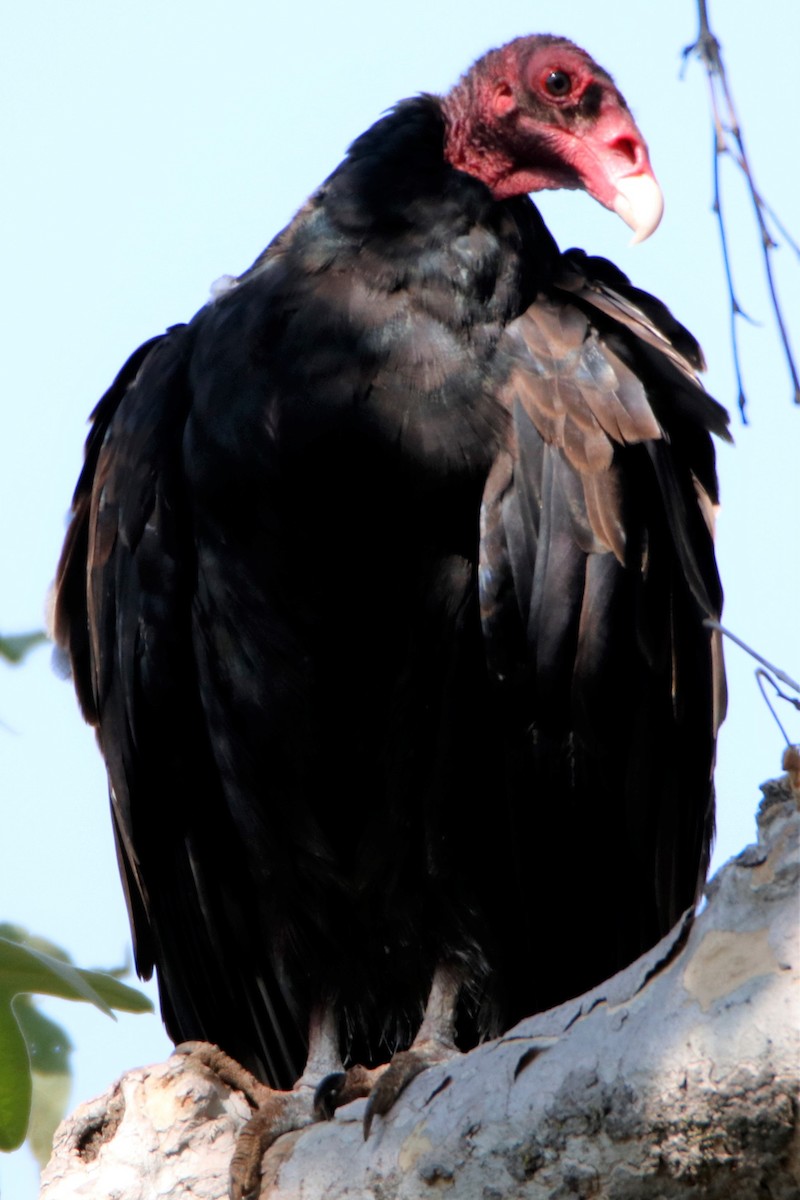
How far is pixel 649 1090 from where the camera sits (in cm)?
197

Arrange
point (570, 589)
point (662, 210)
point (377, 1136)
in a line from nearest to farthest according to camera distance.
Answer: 1. point (377, 1136)
2. point (570, 589)
3. point (662, 210)

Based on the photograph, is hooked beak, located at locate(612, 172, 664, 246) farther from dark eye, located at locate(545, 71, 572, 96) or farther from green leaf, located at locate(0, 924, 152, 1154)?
Result: green leaf, located at locate(0, 924, 152, 1154)

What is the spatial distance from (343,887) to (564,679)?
670 mm

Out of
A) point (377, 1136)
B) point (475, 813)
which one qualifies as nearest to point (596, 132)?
point (475, 813)

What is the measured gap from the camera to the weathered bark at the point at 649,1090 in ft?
6.20

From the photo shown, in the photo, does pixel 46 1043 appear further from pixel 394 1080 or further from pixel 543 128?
pixel 543 128

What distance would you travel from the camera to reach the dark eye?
3.85m

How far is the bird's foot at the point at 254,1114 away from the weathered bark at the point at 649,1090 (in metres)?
0.15

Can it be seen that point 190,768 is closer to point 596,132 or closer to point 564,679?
point 564,679

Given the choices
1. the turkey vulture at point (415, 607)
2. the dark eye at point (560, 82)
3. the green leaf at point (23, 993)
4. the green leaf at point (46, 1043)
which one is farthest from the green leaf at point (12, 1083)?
the dark eye at point (560, 82)

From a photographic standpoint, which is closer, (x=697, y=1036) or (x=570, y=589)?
(x=697, y=1036)

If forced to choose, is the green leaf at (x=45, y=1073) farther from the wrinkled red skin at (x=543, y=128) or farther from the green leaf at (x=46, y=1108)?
the wrinkled red skin at (x=543, y=128)

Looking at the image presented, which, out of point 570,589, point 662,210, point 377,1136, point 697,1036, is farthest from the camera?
point 662,210

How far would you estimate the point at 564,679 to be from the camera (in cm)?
340
